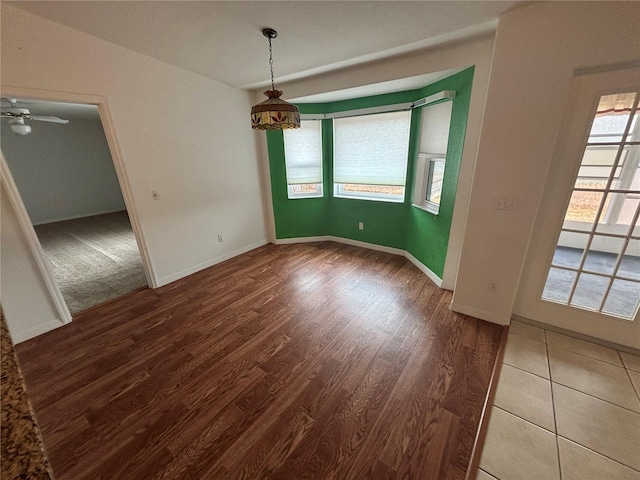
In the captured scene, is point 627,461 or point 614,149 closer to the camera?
point 627,461

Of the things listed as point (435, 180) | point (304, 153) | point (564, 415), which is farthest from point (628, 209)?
point (304, 153)

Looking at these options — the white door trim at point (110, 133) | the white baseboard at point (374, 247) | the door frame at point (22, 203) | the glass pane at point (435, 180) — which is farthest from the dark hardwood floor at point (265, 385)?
the glass pane at point (435, 180)

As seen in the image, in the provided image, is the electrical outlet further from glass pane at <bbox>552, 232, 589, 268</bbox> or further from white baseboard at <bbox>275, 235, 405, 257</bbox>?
white baseboard at <bbox>275, 235, 405, 257</bbox>

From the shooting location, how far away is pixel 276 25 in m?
1.93

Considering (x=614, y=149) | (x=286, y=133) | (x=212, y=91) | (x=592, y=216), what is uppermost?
(x=212, y=91)

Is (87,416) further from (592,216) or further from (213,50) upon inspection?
(592,216)

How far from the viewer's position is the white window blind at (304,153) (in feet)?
12.6

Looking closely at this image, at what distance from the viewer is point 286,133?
3783 mm

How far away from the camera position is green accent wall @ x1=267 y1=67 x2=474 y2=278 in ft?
8.35

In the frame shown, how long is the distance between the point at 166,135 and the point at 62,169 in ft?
20.3

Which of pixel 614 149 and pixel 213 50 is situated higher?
pixel 213 50

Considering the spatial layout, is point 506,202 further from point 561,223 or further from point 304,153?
point 304,153

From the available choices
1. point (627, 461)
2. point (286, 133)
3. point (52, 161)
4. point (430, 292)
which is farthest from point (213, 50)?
point (52, 161)

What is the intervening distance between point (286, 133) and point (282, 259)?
197 cm
